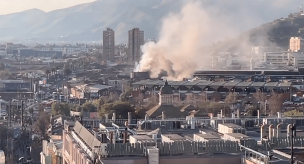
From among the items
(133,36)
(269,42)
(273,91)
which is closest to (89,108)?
(273,91)

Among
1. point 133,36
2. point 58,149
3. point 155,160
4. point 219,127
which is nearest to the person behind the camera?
point 155,160

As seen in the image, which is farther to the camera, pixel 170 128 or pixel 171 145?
pixel 170 128

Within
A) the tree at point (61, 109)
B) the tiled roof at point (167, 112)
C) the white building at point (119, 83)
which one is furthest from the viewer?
the white building at point (119, 83)

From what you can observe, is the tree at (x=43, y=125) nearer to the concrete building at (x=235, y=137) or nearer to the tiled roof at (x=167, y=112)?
the tiled roof at (x=167, y=112)

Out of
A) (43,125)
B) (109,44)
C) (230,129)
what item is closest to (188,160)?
(230,129)

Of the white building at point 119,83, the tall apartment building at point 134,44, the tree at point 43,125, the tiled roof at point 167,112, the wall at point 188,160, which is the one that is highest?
the tall apartment building at point 134,44

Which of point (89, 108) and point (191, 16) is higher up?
point (191, 16)

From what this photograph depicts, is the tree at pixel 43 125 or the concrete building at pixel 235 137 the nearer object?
the concrete building at pixel 235 137

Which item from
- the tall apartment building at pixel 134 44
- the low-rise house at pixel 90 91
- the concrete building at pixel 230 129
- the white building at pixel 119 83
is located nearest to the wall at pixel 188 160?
the concrete building at pixel 230 129

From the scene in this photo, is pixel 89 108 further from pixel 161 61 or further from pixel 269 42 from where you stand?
pixel 269 42
